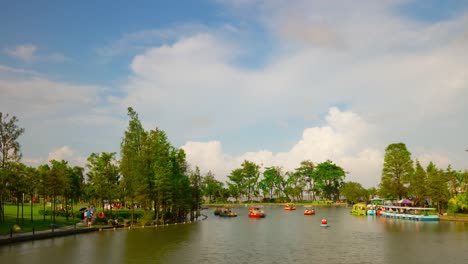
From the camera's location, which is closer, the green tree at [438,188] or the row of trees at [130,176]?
the row of trees at [130,176]

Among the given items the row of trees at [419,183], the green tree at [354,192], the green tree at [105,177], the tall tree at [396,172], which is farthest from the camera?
the green tree at [354,192]

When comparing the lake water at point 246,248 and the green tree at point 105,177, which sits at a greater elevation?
the green tree at point 105,177

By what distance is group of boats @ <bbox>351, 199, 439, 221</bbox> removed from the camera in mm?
87094

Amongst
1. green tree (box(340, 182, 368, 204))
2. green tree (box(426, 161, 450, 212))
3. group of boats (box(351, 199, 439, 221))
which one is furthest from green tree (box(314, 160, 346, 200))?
green tree (box(426, 161, 450, 212))

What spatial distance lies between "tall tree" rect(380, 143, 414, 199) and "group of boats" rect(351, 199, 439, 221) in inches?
222

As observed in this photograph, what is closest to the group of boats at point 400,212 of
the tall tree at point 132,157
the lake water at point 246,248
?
the lake water at point 246,248

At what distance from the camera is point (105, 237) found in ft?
189

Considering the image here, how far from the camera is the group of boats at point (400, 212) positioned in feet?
286

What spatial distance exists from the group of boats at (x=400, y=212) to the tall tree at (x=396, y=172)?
222 inches

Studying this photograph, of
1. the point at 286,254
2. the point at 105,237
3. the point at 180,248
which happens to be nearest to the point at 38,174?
the point at 105,237

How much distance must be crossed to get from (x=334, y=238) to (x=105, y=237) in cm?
3091

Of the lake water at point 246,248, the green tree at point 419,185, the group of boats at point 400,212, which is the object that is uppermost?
the green tree at point 419,185

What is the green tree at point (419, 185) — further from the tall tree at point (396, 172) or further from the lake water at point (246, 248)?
the lake water at point (246, 248)

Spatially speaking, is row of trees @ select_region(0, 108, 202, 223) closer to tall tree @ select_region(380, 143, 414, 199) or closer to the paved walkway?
the paved walkway
